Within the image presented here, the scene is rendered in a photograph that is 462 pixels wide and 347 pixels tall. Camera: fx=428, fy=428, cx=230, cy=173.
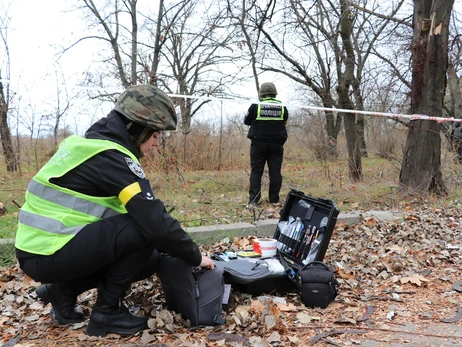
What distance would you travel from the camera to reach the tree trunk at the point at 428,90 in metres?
7.18

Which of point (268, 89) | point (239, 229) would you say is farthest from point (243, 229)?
point (268, 89)

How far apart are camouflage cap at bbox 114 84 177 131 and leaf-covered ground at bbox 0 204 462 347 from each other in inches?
47.5

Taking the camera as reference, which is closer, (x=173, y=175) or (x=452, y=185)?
(x=452, y=185)

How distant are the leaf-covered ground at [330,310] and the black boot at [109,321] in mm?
45

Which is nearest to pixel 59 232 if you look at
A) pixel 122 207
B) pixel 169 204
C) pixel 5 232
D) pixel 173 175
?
pixel 122 207

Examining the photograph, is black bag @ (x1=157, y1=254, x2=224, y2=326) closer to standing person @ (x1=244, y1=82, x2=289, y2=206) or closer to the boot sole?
the boot sole

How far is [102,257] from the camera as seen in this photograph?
241 centimetres

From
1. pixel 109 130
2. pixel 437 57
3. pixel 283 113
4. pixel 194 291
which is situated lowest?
pixel 194 291

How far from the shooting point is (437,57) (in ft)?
23.6

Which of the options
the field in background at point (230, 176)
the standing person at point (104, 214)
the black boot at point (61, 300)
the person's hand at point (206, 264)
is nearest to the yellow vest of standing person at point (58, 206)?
the standing person at point (104, 214)

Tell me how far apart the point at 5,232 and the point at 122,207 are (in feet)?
9.05

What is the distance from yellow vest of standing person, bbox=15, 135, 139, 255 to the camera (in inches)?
91.7

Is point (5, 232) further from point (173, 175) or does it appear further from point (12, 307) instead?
point (173, 175)

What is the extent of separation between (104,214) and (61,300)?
0.75 metres
